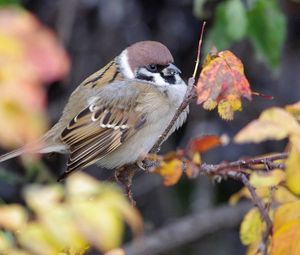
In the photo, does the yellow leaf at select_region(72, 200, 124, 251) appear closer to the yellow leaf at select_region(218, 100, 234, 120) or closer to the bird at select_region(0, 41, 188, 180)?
the yellow leaf at select_region(218, 100, 234, 120)

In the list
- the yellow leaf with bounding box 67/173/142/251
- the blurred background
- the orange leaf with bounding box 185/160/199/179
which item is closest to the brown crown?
the blurred background

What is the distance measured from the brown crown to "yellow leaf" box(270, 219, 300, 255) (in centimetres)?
154

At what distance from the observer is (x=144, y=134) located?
3.37 m

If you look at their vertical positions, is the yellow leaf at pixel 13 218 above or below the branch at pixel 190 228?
above

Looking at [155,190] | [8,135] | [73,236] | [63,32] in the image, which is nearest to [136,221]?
[73,236]

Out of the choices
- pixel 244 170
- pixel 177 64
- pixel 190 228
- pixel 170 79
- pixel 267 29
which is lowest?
pixel 190 228

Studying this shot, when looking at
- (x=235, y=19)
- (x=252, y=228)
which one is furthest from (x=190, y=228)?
(x=252, y=228)

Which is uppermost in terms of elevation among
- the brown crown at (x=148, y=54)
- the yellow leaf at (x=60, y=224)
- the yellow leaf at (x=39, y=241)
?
the yellow leaf at (x=60, y=224)

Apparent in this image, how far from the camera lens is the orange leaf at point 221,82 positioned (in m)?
1.92

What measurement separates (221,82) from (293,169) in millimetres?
377

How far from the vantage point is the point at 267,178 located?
174cm

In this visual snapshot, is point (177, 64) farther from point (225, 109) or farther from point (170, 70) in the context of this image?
point (225, 109)

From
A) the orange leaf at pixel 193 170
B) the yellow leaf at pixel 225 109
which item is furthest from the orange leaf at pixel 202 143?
the yellow leaf at pixel 225 109

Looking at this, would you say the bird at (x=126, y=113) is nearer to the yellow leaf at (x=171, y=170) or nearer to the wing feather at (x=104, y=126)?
the wing feather at (x=104, y=126)
